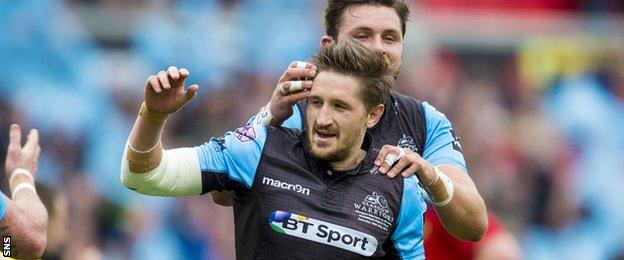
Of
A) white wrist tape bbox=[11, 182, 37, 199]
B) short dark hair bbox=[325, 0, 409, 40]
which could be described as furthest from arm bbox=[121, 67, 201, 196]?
short dark hair bbox=[325, 0, 409, 40]

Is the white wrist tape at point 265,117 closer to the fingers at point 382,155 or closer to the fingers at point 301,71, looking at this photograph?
the fingers at point 301,71

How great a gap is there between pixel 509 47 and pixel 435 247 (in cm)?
878

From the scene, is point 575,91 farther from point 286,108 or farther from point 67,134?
point 286,108

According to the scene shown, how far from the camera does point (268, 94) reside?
15242 mm

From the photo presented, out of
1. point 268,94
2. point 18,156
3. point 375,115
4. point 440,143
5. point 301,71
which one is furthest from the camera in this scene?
point 268,94

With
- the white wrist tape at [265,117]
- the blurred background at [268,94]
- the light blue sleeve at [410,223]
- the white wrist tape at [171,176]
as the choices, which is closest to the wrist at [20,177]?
the white wrist tape at [171,176]

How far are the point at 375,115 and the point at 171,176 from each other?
3.09 feet

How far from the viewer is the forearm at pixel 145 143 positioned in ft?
20.4

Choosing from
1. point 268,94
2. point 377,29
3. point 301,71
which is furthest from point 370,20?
point 268,94

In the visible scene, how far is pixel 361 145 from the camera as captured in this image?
21.9ft

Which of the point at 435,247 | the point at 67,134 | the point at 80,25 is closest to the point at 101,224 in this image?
the point at 67,134

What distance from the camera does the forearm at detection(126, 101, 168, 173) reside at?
6203mm

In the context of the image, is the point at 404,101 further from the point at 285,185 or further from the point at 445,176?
the point at 285,185

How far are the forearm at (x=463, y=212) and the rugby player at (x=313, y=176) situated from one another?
0.16 meters
